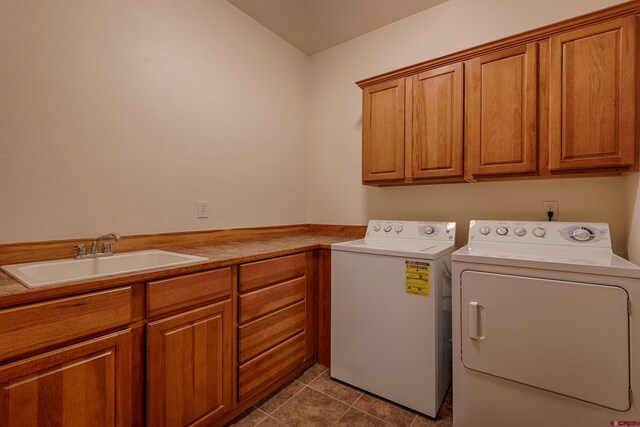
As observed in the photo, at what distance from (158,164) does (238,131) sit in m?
0.69

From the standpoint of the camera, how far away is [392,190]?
2.48m

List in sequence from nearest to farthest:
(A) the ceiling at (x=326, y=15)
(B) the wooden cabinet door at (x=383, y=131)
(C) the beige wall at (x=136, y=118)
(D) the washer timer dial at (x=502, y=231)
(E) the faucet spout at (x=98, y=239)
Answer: (C) the beige wall at (x=136, y=118) < (E) the faucet spout at (x=98, y=239) < (D) the washer timer dial at (x=502, y=231) < (B) the wooden cabinet door at (x=383, y=131) < (A) the ceiling at (x=326, y=15)

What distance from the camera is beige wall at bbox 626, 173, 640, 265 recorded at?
4.77 ft

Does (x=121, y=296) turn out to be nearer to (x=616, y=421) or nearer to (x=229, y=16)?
(x=616, y=421)

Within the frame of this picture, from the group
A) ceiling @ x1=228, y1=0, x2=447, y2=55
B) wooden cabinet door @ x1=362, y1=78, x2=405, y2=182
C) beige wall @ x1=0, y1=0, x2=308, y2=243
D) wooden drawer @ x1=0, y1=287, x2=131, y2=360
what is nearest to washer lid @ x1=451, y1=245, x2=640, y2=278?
wooden cabinet door @ x1=362, y1=78, x2=405, y2=182

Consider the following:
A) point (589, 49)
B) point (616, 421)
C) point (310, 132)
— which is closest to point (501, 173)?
point (589, 49)

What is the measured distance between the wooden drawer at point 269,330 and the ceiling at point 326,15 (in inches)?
86.6

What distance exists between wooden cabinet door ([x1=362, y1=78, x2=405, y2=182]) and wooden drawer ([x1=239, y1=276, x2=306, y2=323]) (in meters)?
0.95

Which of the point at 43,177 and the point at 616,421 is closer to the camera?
the point at 616,421

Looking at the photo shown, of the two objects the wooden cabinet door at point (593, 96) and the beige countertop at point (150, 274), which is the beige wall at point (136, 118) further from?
the wooden cabinet door at point (593, 96)

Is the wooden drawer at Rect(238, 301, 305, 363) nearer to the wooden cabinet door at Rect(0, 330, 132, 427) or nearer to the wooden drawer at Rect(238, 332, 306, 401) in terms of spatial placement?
the wooden drawer at Rect(238, 332, 306, 401)

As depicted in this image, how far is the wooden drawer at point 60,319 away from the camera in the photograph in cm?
88

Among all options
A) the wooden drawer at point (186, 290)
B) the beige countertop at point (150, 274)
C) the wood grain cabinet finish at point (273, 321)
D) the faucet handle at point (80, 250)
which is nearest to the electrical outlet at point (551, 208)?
the beige countertop at point (150, 274)

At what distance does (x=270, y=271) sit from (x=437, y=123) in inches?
55.7
